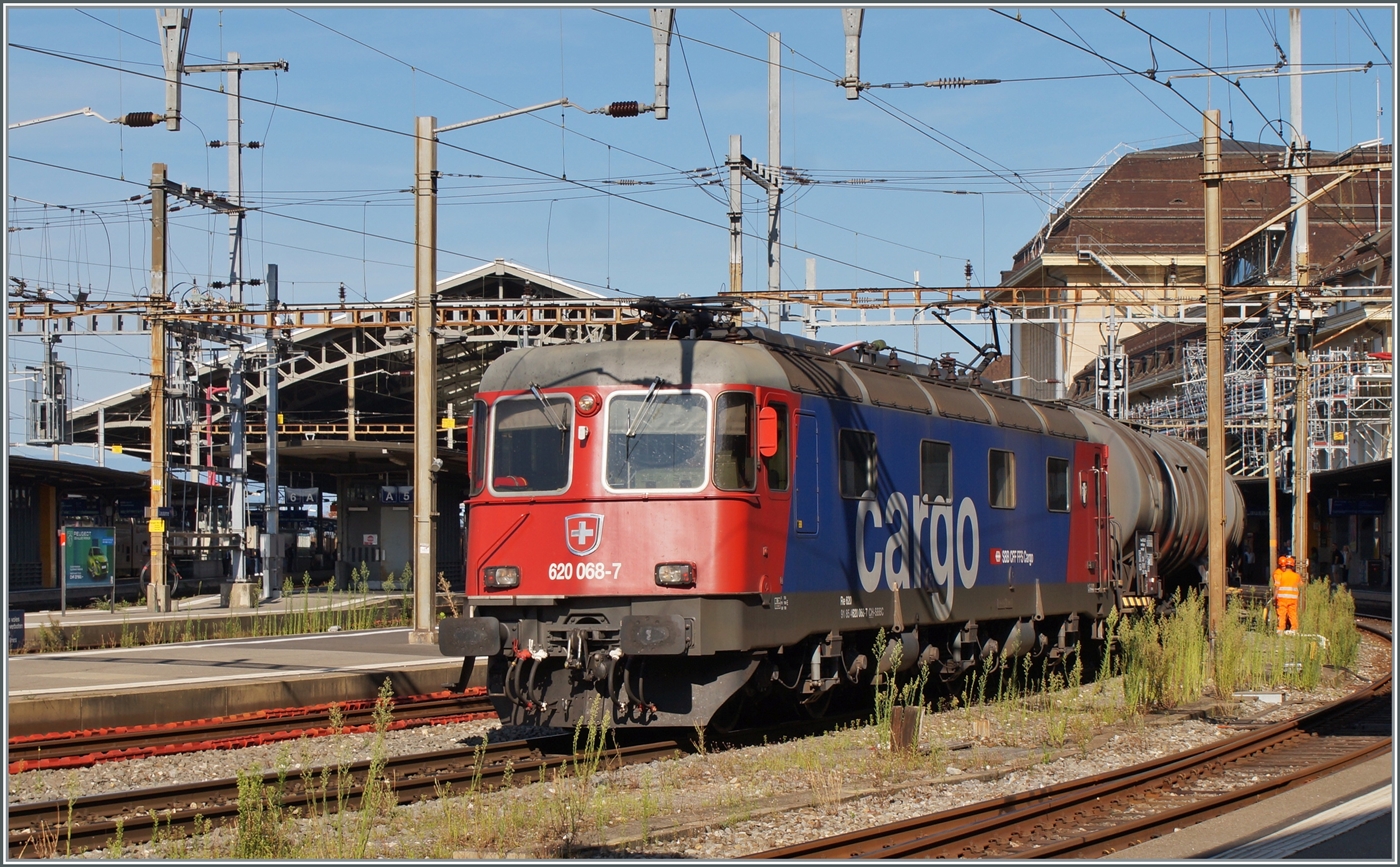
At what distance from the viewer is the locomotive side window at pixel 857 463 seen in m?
14.1

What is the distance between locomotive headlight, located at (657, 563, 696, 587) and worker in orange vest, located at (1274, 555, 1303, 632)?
14.5m

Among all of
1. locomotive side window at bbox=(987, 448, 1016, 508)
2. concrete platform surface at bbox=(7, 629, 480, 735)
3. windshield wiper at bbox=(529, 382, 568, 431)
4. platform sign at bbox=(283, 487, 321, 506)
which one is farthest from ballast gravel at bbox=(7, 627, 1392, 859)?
platform sign at bbox=(283, 487, 321, 506)

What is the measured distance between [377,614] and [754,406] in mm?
18087

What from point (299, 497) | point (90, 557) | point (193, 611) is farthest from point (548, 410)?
point (299, 497)

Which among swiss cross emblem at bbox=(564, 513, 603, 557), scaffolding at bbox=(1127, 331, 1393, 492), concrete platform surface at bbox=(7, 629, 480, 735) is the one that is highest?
scaffolding at bbox=(1127, 331, 1393, 492)

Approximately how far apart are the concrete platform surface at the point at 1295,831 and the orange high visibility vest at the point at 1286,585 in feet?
41.9

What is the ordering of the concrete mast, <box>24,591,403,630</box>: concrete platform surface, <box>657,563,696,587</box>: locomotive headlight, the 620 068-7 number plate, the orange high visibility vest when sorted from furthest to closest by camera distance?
<box>24,591,403,630</box>: concrete platform surface
the orange high visibility vest
the concrete mast
the 620 068-7 number plate
<box>657,563,696,587</box>: locomotive headlight

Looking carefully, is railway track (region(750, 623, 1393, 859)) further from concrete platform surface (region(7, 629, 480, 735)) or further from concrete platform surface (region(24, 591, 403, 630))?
concrete platform surface (region(24, 591, 403, 630))

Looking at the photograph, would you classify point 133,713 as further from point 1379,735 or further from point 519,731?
point 1379,735

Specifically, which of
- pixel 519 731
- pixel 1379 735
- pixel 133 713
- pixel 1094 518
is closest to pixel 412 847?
pixel 519 731

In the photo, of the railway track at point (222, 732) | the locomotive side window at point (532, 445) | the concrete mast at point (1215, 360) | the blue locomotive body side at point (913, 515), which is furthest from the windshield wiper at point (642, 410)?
the concrete mast at point (1215, 360)

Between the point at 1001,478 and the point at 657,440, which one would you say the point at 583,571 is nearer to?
the point at 657,440

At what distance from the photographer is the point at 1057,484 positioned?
19000mm

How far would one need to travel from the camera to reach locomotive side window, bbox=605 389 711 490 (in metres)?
12.6
